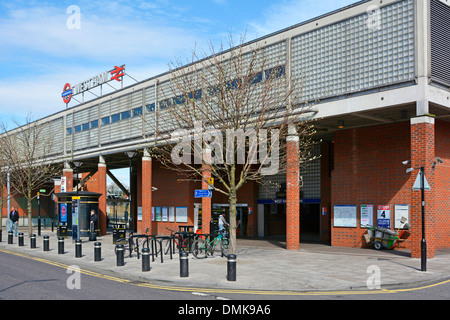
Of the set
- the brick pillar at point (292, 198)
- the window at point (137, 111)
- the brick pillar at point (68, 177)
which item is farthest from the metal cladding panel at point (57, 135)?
the brick pillar at point (292, 198)

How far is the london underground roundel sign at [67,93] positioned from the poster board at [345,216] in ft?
103

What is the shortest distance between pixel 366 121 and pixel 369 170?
2.59 meters

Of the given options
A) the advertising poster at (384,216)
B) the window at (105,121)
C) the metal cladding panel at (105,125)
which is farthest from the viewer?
the window at (105,121)

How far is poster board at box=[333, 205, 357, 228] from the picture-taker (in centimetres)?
2295

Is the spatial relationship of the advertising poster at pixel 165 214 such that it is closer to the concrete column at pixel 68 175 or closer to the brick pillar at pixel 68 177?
the concrete column at pixel 68 175

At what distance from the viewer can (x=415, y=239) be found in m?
17.4

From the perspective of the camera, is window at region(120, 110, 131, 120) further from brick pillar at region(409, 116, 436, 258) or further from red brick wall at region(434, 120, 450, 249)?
brick pillar at region(409, 116, 436, 258)

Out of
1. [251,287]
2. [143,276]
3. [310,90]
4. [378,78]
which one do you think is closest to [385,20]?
[378,78]

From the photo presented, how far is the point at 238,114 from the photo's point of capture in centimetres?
1672

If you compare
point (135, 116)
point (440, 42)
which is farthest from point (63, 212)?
point (440, 42)

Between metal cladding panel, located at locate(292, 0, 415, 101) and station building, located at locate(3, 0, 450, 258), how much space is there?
4 cm

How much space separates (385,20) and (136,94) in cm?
1918

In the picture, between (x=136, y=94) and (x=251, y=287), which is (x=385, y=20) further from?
(x=136, y=94)

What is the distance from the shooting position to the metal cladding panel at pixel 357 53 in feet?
58.8
